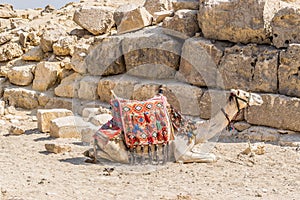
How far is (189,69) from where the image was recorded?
28.4 feet

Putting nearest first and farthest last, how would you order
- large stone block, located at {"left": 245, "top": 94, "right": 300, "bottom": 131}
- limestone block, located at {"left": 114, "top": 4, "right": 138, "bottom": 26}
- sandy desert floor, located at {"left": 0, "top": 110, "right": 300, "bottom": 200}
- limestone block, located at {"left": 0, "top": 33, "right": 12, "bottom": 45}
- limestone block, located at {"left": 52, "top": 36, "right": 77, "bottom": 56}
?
sandy desert floor, located at {"left": 0, "top": 110, "right": 300, "bottom": 200}
large stone block, located at {"left": 245, "top": 94, "right": 300, "bottom": 131}
limestone block, located at {"left": 114, "top": 4, "right": 138, "bottom": 26}
limestone block, located at {"left": 52, "top": 36, "right": 77, "bottom": 56}
limestone block, located at {"left": 0, "top": 33, "right": 12, "bottom": 45}

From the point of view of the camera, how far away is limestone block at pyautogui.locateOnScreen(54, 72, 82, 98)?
34.1 feet

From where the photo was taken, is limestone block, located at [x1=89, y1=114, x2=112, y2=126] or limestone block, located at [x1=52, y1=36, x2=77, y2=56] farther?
limestone block, located at [x1=52, y1=36, x2=77, y2=56]

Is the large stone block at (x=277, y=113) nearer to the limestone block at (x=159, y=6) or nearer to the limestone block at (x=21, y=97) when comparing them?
the limestone block at (x=159, y=6)

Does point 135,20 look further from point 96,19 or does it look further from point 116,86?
point 96,19

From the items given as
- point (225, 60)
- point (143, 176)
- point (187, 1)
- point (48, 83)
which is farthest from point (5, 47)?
point (143, 176)

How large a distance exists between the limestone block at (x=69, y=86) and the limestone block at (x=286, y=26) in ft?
15.1

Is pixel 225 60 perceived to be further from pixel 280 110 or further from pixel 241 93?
pixel 241 93

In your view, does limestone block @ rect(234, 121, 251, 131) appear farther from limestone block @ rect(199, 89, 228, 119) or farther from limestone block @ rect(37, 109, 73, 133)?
limestone block @ rect(37, 109, 73, 133)

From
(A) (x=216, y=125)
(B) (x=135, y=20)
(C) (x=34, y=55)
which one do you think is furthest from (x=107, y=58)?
(A) (x=216, y=125)

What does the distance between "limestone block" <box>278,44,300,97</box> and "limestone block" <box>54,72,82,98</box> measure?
469cm

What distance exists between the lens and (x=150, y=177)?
5914mm

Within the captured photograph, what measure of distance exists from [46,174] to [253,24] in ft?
14.8

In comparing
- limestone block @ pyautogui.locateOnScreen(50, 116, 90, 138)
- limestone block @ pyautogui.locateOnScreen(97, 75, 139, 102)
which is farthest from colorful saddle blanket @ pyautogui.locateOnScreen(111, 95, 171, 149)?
limestone block @ pyautogui.locateOnScreen(97, 75, 139, 102)
